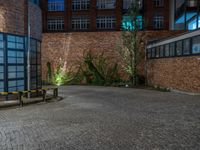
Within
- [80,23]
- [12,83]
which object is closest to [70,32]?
[80,23]

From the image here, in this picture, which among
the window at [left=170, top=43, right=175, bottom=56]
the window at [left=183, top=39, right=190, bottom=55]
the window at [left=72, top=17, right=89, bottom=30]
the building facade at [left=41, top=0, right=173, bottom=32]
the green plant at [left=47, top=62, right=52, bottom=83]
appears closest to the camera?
the window at [left=183, top=39, right=190, bottom=55]

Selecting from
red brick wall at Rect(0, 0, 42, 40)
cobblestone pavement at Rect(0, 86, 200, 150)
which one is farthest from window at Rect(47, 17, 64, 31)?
cobblestone pavement at Rect(0, 86, 200, 150)

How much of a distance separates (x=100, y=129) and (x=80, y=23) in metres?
31.3

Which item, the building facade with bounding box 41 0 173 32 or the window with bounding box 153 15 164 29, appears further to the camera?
the window with bounding box 153 15 164 29

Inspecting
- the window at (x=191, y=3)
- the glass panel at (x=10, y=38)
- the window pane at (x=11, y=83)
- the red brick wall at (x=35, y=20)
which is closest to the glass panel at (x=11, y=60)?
the glass panel at (x=10, y=38)

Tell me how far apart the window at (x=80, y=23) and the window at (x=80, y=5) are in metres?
1.77

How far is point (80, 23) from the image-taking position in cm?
3572

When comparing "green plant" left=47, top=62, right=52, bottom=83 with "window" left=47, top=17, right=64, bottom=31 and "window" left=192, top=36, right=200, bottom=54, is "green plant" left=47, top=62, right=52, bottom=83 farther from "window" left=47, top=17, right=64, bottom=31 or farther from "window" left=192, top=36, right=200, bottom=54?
A: "window" left=192, top=36, right=200, bottom=54

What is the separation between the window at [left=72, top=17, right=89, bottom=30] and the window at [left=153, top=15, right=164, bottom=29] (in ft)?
39.3

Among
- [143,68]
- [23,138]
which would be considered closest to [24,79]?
[23,138]

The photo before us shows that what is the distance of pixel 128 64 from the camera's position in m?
22.1

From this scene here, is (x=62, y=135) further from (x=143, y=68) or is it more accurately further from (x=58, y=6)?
(x=58, y=6)

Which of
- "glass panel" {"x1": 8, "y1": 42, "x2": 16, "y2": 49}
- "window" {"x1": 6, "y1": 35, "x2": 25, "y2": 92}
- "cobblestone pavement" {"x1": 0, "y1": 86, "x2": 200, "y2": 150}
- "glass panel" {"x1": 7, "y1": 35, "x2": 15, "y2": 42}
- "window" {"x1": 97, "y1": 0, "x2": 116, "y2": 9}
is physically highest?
"window" {"x1": 97, "y1": 0, "x2": 116, "y2": 9}

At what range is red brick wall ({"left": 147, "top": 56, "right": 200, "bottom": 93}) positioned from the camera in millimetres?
14445
